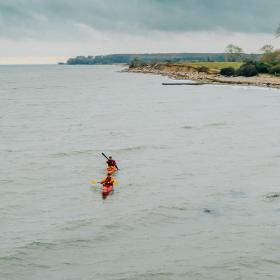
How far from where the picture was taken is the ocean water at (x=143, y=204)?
65.4 feet

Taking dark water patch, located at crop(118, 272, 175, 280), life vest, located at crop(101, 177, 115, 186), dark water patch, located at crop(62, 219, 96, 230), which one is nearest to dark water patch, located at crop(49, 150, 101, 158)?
life vest, located at crop(101, 177, 115, 186)

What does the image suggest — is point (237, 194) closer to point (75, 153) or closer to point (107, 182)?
point (107, 182)

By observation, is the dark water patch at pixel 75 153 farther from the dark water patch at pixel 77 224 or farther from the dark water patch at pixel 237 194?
the dark water patch at pixel 77 224

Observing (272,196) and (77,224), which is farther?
(272,196)

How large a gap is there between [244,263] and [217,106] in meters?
65.4

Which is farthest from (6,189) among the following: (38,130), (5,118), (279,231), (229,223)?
(5,118)

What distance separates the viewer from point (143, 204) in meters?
27.7

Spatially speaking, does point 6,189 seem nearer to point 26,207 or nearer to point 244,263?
point 26,207

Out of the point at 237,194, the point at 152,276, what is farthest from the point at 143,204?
the point at 152,276

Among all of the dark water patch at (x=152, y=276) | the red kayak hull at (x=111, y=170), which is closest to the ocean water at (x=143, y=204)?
the dark water patch at (x=152, y=276)

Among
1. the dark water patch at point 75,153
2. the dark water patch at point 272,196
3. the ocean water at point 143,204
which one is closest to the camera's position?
the ocean water at point 143,204

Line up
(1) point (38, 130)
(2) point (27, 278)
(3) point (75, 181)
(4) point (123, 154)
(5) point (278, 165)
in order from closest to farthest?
(2) point (27, 278) → (3) point (75, 181) → (5) point (278, 165) → (4) point (123, 154) → (1) point (38, 130)

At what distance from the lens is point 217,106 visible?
8369cm

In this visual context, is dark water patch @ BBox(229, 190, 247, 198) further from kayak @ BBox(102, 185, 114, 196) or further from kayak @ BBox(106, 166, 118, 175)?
kayak @ BBox(106, 166, 118, 175)
